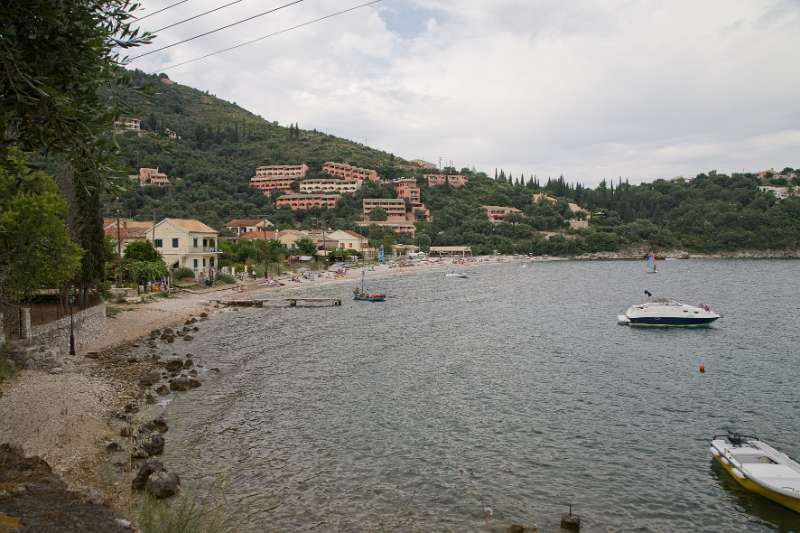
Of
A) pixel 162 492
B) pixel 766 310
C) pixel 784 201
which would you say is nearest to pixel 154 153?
pixel 766 310

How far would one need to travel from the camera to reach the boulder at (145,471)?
601 inches

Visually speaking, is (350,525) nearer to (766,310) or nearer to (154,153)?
(766,310)

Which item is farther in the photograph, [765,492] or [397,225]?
[397,225]

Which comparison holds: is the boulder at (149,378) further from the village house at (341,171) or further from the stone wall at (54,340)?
the village house at (341,171)

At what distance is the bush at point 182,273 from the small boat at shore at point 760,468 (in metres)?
59.2

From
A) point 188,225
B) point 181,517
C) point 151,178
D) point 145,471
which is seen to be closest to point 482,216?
point 151,178

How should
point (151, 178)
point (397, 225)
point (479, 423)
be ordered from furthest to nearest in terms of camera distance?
1. point (397, 225)
2. point (151, 178)
3. point (479, 423)

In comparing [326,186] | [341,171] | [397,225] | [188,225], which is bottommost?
[188,225]

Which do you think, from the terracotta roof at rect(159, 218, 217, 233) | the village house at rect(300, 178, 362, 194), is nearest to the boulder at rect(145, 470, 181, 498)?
the terracotta roof at rect(159, 218, 217, 233)

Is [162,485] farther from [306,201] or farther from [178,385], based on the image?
[306,201]

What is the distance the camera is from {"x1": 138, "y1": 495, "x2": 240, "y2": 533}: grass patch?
39.9 ft

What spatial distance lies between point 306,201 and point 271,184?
16.0 metres

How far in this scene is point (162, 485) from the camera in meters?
15.1

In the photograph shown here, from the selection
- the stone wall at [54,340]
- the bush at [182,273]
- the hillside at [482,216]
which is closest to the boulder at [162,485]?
the stone wall at [54,340]
